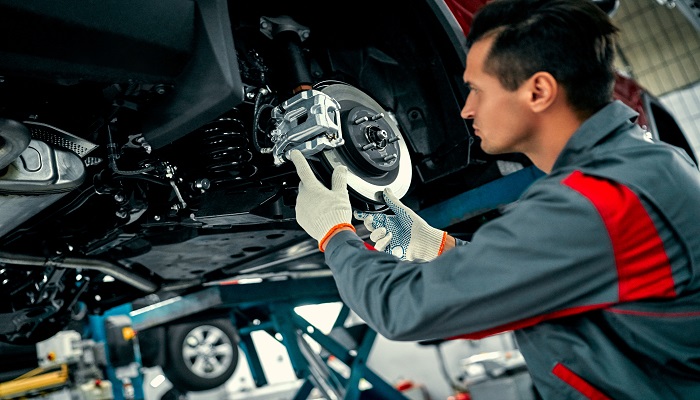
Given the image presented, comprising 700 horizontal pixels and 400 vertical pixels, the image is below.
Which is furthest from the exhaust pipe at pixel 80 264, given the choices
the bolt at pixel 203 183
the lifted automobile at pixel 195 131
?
the bolt at pixel 203 183

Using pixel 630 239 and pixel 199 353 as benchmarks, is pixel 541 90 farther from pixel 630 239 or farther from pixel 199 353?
pixel 199 353

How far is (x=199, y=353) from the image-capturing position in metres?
3.40

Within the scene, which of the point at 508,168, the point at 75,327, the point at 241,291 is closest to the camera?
the point at 508,168

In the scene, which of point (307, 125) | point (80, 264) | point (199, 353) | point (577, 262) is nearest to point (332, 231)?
point (307, 125)

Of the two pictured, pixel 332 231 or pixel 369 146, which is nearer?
pixel 332 231

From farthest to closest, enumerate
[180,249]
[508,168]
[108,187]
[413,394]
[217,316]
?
[413,394]
[217,316]
[508,168]
[180,249]
[108,187]

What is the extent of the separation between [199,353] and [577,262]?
2.84 meters

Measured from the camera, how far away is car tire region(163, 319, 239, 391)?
11.0 ft

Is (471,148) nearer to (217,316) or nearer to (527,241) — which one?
(527,241)

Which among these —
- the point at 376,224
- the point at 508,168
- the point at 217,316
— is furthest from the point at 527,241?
the point at 217,316

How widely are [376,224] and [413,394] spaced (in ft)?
16.7

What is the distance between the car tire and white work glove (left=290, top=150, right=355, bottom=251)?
6.99ft

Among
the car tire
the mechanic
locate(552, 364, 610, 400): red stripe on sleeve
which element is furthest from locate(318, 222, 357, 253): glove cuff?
the car tire

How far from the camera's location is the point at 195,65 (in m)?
1.28
